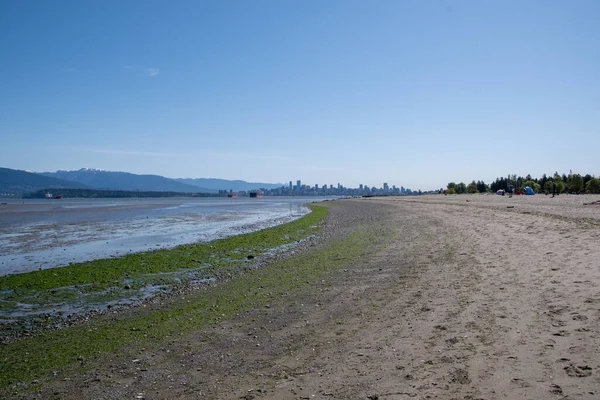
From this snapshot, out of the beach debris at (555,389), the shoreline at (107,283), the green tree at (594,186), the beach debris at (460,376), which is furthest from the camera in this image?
the green tree at (594,186)

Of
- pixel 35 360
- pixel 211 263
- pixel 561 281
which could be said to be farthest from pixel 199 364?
pixel 211 263

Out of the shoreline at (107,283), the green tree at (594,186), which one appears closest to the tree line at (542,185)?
the green tree at (594,186)

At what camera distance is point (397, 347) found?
6.35m

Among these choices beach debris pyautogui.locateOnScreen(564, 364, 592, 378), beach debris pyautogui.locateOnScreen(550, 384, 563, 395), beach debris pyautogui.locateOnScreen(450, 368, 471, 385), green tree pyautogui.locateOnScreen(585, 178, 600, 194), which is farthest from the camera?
green tree pyautogui.locateOnScreen(585, 178, 600, 194)

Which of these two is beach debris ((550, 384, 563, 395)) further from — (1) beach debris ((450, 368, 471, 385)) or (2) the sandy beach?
(1) beach debris ((450, 368, 471, 385))

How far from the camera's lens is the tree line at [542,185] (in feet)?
254

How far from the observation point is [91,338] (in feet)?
27.3

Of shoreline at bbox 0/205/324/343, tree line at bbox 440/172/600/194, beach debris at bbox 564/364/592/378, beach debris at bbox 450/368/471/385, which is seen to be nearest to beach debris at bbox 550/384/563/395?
beach debris at bbox 564/364/592/378

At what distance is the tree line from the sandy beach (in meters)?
70.1

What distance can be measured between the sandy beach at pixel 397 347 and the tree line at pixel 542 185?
70118 millimetres

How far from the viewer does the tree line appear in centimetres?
7747

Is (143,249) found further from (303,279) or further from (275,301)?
(275,301)

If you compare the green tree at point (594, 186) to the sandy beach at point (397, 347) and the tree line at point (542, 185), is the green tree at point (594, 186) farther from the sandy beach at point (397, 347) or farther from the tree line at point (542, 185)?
the sandy beach at point (397, 347)

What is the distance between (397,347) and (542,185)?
394ft
